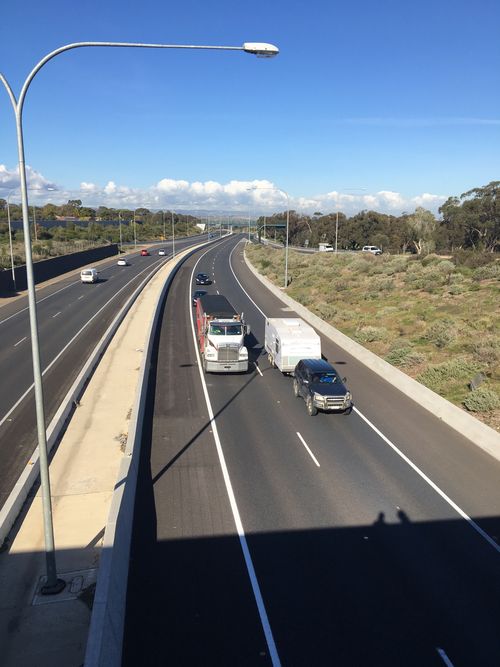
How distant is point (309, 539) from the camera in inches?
468

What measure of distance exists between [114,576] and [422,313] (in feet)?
114

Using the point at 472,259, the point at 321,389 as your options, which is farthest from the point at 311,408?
the point at 472,259

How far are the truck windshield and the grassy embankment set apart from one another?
356 inches

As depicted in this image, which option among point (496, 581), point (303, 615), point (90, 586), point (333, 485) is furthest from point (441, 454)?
point (90, 586)

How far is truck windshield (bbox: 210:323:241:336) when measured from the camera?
1001 inches

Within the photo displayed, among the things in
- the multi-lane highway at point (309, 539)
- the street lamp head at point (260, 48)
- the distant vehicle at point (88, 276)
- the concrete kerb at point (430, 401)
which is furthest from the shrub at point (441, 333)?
the distant vehicle at point (88, 276)

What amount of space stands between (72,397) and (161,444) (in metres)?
5.07

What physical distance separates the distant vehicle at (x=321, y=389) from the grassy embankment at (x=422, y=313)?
536 centimetres

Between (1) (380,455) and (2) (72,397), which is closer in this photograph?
(1) (380,455)

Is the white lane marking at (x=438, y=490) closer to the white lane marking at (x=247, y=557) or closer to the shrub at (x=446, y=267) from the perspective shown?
the white lane marking at (x=247, y=557)

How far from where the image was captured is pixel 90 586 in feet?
32.4

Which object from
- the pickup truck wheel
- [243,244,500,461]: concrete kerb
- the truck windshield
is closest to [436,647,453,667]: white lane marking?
[243,244,500,461]: concrete kerb

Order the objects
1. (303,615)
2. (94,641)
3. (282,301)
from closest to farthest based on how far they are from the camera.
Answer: (94,641) < (303,615) < (282,301)

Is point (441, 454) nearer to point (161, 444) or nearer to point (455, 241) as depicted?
point (161, 444)
